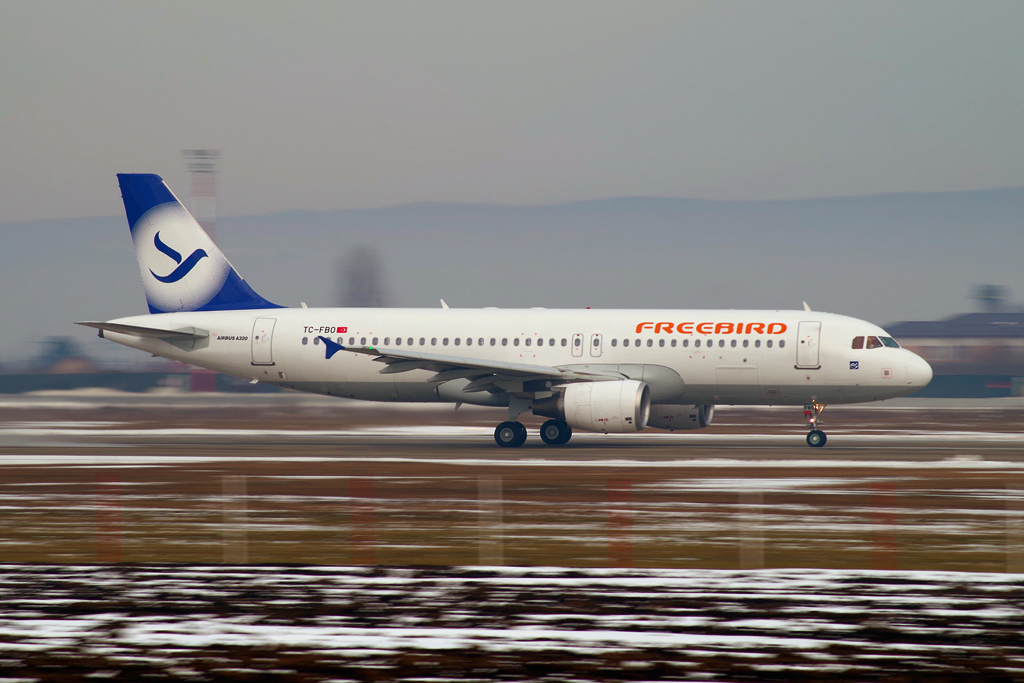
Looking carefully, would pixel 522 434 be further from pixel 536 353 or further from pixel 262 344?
pixel 262 344

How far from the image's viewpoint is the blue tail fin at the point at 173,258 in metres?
37.2

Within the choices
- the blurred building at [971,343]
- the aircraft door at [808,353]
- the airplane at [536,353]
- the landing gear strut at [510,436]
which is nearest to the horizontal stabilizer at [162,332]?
the airplane at [536,353]

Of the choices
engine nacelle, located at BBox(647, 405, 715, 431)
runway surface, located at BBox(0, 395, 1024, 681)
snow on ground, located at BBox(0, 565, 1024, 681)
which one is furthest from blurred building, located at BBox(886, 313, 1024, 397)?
snow on ground, located at BBox(0, 565, 1024, 681)

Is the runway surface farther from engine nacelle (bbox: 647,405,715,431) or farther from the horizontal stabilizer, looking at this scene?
the horizontal stabilizer

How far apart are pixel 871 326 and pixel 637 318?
6.67 metres

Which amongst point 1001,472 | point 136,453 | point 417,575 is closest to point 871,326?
point 1001,472

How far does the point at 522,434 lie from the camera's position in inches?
1283

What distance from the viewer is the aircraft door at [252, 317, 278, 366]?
35.2 meters

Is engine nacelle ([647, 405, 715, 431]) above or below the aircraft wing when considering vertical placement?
below

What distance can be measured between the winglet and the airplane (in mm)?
50

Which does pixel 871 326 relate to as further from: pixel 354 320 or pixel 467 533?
pixel 467 533

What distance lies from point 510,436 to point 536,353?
9.18 feet

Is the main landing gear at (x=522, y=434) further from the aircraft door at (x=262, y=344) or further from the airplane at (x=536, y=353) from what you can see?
the aircraft door at (x=262, y=344)

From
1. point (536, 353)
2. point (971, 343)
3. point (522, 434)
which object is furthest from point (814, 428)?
point (971, 343)
